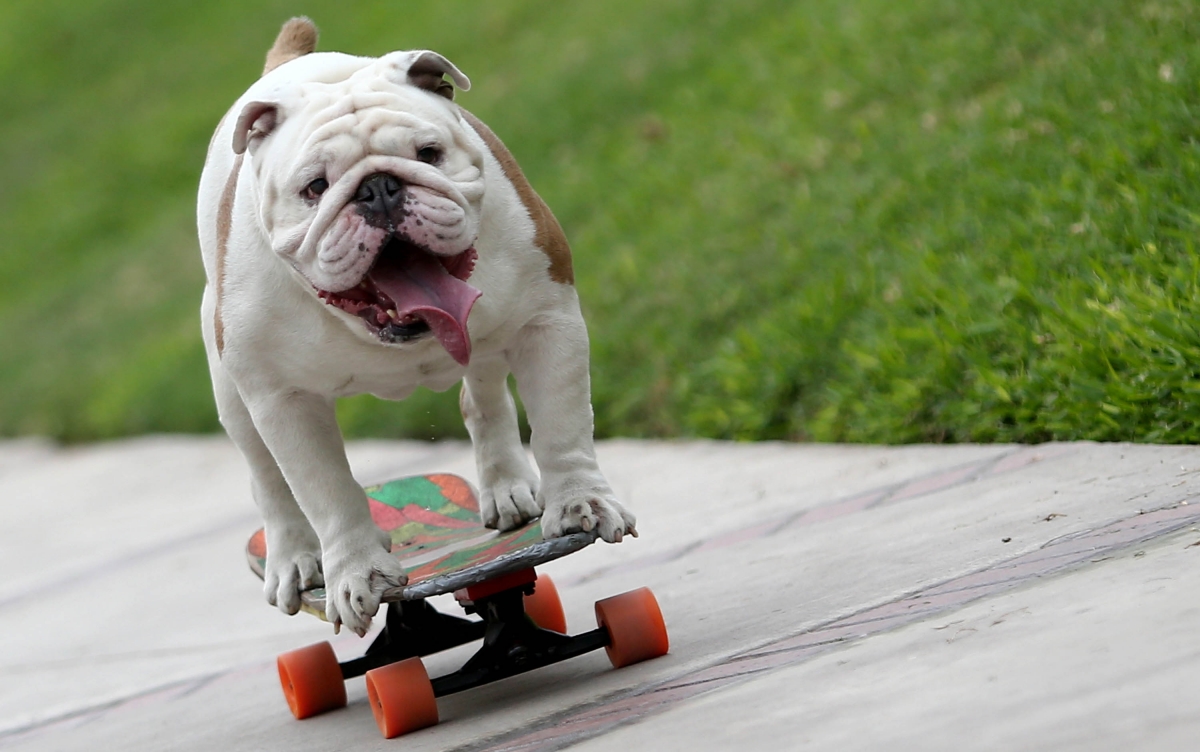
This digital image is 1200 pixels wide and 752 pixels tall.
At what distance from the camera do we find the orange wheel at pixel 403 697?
3.39m

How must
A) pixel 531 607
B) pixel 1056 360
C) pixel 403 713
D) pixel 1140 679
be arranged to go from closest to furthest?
pixel 1140 679, pixel 403 713, pixel 531 607, pixel 1056 360

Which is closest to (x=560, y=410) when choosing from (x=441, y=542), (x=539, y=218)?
(x=539, y=218)

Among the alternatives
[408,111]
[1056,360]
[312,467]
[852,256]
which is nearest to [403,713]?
[312,467]

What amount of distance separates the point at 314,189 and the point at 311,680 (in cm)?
138

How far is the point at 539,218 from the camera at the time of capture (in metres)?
3.51

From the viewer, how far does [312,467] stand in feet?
11.3

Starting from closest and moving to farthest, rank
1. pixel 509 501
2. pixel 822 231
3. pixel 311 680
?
1. pixel 311 680
2. pixel 509 501
3. pixel 822 231

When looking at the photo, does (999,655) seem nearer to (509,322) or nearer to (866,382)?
(509,322)

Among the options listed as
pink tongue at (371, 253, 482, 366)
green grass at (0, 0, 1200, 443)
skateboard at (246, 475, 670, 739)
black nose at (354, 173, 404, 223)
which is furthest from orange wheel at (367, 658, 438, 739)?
green grass at (0, 0, 1200, 443)

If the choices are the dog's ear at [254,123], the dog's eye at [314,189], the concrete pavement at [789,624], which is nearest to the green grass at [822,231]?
the concrete pavement at [789,624]

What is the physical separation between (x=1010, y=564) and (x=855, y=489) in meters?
1.34

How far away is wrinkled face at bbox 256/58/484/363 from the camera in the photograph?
301 cm

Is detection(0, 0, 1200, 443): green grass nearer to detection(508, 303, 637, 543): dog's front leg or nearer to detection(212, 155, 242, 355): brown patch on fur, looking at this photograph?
detection(508, 303, 637, 543): dog's front leg

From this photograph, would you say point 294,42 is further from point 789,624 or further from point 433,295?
point 789,624
